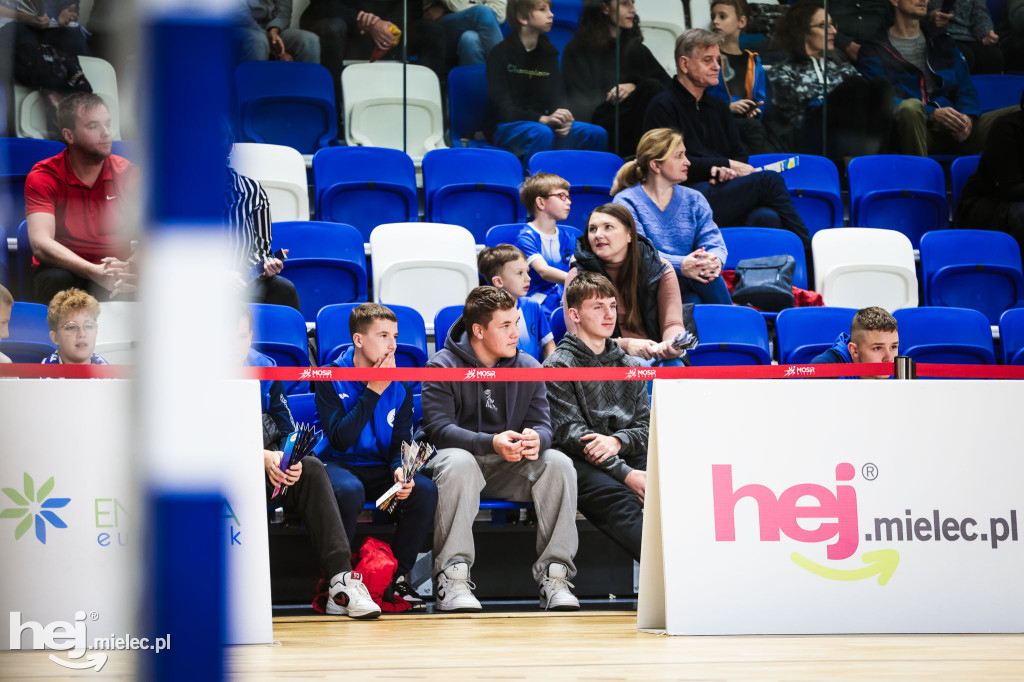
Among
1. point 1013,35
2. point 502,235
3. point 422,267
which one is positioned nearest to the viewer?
point 422,267

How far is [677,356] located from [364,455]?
4.48 ft

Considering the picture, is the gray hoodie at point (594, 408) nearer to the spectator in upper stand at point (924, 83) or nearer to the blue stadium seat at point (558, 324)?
the blue stadium seat at point (558, 324)

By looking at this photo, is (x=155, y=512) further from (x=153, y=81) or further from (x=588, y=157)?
(x=588, y=157)

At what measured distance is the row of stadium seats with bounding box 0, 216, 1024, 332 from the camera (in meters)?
5.19

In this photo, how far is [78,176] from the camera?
4.34 meters

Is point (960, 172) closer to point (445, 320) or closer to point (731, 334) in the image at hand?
point (731, 334)

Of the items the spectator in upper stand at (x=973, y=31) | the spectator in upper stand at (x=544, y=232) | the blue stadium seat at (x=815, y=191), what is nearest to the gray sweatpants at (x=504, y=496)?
the spectator in upper stand at (x=544, y=232)

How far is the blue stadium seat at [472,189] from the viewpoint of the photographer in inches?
234

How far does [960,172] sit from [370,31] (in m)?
3.65

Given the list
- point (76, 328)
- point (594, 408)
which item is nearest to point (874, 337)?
point (594, 408)

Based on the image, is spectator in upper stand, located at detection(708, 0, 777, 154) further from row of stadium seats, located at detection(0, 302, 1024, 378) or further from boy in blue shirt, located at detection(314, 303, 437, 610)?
boy in blue shirt, located at detection(314, 303, 437, 610)

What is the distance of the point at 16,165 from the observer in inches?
203

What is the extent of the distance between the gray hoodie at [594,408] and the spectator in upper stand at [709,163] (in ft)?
6.45

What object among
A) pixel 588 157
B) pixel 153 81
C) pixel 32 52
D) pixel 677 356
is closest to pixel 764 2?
pixel 588 157
